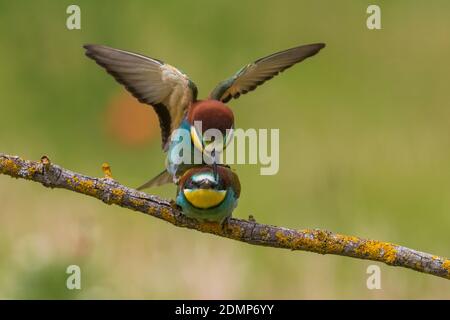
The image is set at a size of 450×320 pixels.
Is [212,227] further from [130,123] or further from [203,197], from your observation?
[130,123]

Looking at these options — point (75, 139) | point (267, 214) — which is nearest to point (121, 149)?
point (75, 139)

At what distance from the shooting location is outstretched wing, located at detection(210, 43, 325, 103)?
3000 millimetres

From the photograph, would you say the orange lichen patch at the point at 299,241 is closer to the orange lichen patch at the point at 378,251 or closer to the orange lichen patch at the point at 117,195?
the orange lichen patch at the point at 378,251

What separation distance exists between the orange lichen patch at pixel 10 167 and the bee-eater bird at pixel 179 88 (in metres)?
0.48

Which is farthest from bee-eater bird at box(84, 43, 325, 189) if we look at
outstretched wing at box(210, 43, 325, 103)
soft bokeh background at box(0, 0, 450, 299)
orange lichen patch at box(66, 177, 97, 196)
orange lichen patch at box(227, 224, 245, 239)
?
soft bokeh background at box(0, 0, 450, 299)

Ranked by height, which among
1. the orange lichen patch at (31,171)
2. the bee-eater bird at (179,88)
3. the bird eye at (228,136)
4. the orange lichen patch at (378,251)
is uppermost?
the bee-eater bird at (179,88)

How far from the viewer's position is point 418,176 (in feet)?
13.8

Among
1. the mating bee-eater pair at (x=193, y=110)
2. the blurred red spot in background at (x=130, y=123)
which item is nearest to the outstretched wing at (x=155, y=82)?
the mating bee-eater pair at (x=193, y=110)

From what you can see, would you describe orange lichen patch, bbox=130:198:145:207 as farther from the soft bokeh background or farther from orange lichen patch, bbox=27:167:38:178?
the soft bokeh background

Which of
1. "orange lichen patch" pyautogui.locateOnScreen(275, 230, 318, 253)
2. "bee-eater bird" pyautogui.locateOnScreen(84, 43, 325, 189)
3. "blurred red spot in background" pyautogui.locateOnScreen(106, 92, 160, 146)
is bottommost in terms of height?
"orange lichen patch" pyautogui.locateOnScreen(275, 230, 318, 253)

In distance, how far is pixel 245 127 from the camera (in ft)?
14.3

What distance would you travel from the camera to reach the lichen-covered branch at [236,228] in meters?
2.43

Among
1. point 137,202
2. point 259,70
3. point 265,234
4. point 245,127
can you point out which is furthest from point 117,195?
point 245,127

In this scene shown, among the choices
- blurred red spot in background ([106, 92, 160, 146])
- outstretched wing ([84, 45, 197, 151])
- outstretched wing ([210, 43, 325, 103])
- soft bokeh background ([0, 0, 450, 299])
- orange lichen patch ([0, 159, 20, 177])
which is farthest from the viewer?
blurred red spot in background ([106, 92, 160, 146])
